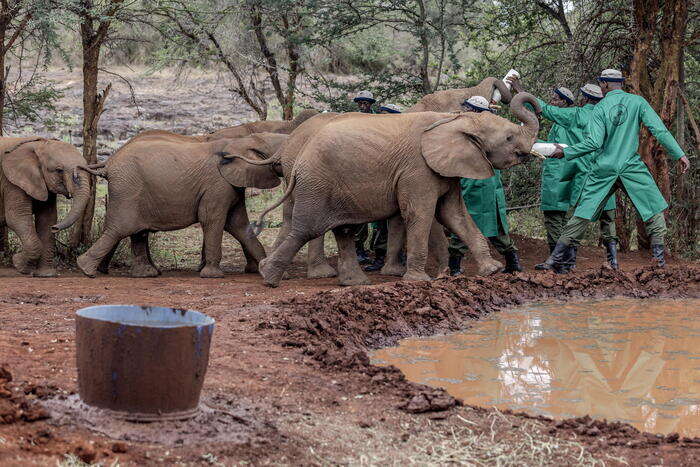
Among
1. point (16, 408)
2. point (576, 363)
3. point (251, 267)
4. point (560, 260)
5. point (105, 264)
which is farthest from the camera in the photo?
point (251, 267)

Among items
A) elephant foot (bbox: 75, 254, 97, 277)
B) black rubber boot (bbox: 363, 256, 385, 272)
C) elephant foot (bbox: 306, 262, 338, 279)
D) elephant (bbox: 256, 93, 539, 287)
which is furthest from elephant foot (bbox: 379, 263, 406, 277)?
elephant foot (bbox: 75, 254, 97, 277)

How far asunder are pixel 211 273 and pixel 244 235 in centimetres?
84

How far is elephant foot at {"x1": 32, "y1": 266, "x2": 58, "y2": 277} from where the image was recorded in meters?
12.2

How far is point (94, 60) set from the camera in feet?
45.1

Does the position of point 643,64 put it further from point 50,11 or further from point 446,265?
point 50,11

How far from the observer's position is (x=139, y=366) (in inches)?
182

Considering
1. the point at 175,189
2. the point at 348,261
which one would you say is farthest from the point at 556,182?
the point at 175,189

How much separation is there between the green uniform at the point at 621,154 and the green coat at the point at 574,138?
3.14ft

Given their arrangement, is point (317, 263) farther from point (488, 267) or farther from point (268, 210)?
point (488, 267)

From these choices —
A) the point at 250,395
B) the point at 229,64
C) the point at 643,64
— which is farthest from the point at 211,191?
the point at 250,395

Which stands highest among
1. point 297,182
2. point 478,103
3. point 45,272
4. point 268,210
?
point 478,103

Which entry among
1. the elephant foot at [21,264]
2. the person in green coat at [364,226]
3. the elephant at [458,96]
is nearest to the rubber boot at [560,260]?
the elephant at [458,96]

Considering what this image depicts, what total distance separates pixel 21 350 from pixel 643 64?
389 inches

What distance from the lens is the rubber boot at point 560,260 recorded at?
1118 cm
